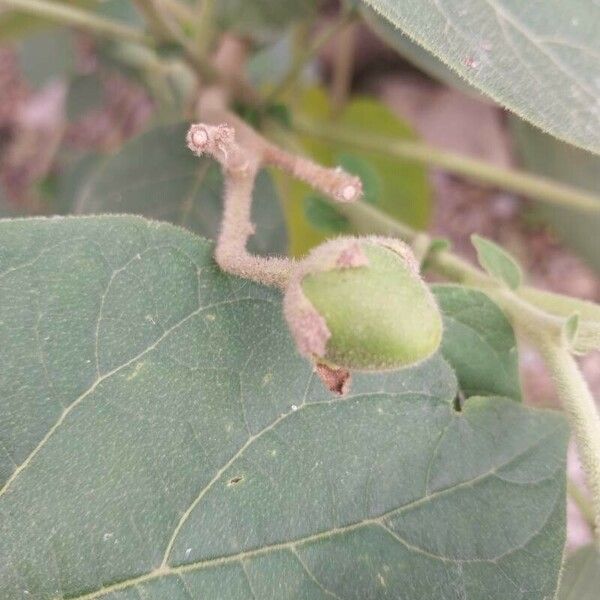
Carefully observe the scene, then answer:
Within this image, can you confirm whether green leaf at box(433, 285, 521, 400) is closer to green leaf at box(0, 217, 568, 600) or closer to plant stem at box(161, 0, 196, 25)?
green leaf at box(0, 217, 568, 600)

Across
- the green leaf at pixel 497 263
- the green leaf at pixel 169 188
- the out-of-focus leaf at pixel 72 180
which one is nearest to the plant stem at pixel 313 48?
the green leaf at pixel 169 188

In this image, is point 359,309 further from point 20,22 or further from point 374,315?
point 20,22

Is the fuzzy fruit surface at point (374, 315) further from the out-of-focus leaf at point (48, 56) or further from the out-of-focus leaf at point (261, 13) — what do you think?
the out-of-focus leaf at point (48, 56)

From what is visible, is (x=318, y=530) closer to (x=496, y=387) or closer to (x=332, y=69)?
(x=496, y=387)

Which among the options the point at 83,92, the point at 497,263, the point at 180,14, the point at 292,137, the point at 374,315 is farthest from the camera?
the point at 83,92

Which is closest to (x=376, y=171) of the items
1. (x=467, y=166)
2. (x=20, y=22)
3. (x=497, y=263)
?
(x=467, y=166)

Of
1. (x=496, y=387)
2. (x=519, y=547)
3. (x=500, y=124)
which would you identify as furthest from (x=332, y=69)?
(x=519, y=547)
